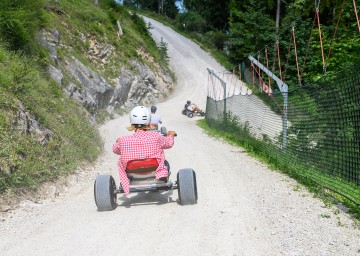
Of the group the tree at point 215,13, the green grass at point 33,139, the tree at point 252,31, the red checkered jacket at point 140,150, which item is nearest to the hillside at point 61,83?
the green grass at point 33,139

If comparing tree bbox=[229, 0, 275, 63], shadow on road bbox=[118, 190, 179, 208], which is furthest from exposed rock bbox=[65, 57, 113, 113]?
tree bbox=[229, 0, 275, 63]

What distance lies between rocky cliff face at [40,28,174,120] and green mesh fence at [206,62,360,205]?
8889mm

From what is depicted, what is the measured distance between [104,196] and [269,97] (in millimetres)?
5940

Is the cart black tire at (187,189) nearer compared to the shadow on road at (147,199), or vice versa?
the cart black tire at (187,189)

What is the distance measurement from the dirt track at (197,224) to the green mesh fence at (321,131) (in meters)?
0.51

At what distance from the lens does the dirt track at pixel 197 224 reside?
424cm

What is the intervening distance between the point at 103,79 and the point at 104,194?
18.5 metres

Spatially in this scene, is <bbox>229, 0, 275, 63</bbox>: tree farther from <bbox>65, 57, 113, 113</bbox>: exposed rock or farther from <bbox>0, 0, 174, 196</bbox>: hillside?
<bbox>65, 57, 113, 113</bbox>: exposed rock

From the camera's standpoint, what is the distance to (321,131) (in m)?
7.07

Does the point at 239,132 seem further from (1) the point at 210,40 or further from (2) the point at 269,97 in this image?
(1) the point at 210,40

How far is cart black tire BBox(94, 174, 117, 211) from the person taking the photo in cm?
575

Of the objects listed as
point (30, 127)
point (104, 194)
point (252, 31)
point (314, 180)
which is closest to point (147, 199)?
point (104, 194)

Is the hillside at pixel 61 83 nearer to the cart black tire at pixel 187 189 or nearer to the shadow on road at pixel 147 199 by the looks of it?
the shadow on road at pixel 147 199

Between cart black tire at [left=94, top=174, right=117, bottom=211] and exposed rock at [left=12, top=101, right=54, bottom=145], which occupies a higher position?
exposed rock at [left=12, top=101, right=54, bottom=145]
